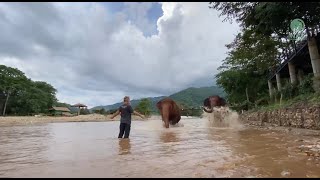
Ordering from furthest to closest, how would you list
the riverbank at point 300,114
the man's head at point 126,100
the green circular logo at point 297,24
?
the green circular logo at point 297,24, the riverbank at point 300,114, the man's head at point 126,100

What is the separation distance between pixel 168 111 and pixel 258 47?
14.0 meters

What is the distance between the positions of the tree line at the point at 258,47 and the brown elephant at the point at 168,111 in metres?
5.78

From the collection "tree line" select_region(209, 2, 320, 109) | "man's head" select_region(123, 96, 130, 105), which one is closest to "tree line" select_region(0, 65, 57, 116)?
"tree line" select_region(209, 2, 320, 109)

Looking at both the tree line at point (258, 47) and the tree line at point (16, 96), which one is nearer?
the tree line at point (258, 47)

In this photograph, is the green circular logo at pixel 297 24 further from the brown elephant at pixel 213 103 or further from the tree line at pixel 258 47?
the brown elephant at pixel 213 103

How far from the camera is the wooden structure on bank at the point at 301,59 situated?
56.0ft

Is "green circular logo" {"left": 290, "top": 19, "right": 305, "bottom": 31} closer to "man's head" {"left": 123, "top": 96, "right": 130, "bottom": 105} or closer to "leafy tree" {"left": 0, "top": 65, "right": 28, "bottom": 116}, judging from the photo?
"man's head" {"left": 123, "top": 96, "right": 130, "bottom": 105}

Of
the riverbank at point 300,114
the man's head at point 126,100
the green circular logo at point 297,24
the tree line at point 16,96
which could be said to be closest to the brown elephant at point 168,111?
the riverbank at point 300,114

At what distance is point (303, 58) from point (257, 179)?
20.7 meters

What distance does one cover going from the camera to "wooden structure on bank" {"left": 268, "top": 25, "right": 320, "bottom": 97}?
17062mm

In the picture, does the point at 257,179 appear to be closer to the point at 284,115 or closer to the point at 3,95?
the point at 284,115

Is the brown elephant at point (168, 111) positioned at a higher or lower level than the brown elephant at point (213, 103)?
lower

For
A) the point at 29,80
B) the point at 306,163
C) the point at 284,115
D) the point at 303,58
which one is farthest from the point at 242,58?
the point at 29,80

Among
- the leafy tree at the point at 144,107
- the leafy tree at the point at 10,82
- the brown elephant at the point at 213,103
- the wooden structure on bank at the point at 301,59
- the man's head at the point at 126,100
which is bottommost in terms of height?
the man's head at the point at 126,100
